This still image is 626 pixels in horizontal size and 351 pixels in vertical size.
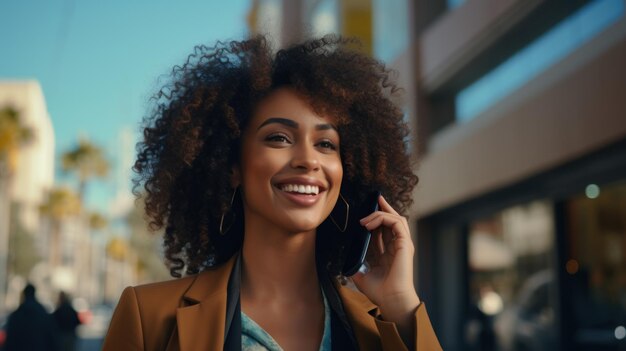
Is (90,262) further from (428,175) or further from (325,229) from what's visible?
(325,229)

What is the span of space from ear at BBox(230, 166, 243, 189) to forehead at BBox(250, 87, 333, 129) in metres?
0.16

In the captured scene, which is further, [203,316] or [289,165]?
[289,165]

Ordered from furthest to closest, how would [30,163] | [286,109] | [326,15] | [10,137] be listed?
[30,163] → [10,137] → [326,15] → [286,109]

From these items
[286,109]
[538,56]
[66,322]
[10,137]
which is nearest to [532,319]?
[538,56]

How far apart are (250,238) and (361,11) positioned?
2410 cm

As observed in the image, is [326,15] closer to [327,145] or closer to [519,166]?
Answer: [519,166]

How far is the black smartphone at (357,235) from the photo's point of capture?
3.01 metres

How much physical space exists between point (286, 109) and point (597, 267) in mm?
12277

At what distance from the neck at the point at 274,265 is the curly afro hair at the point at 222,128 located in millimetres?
151

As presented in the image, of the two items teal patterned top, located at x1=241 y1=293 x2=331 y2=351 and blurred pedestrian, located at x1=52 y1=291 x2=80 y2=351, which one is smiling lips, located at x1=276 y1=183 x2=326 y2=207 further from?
blurred pedestrian, located at x1=52 y1=291 x2=80 y2=351

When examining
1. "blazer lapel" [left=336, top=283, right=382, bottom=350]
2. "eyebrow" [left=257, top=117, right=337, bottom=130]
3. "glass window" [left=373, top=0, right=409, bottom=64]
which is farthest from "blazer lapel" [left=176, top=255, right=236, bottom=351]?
"glass window" [left=373, top=0, right=409, bottom=64]

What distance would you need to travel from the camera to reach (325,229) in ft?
10.7

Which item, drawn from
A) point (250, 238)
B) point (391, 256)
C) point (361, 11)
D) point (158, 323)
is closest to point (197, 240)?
point (250, 238)

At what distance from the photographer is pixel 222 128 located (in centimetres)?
307
